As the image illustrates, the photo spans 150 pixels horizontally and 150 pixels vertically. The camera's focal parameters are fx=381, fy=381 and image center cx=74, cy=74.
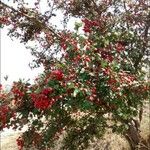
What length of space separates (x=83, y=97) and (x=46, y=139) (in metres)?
2.92

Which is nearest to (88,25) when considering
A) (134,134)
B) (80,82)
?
(80,82)

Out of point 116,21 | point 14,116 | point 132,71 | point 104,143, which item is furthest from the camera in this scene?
point 104,143

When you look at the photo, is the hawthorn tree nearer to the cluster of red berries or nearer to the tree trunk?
the cluster of red berries

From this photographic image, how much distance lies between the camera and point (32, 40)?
9703 millimetres

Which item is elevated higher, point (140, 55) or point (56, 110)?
point (140, 55)

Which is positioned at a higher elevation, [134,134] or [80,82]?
[134,134]

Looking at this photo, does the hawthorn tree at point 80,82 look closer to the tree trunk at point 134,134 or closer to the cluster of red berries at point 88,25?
the cluster of red berries at point 88,25

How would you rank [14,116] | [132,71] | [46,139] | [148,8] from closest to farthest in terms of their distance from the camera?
[14,116] < [132,71] < [46,139] < [148,8]

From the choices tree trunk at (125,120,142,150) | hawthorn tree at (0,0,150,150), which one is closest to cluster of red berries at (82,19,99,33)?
hawthorn tree at (0,0,150,150)

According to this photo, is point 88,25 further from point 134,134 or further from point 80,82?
point 134,134

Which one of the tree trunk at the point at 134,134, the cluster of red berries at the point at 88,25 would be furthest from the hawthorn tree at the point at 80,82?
the tree trunk at the point at 134,134

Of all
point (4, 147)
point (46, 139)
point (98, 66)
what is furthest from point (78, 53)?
point (4, 147)

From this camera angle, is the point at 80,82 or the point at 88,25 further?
the point at 88,25

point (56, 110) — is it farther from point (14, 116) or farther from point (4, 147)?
point (4, 147)
